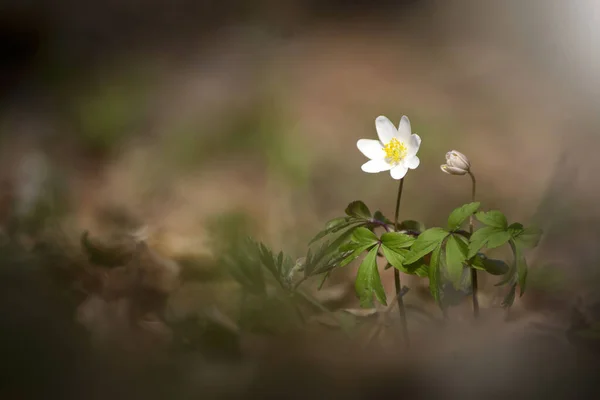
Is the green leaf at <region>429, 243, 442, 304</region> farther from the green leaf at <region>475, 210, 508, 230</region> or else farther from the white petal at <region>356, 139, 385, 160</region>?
the white petal at <region>356, 139, 385, 160</region>

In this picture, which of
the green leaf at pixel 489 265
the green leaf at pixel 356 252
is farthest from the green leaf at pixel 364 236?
the green leaf at pixel 489 265

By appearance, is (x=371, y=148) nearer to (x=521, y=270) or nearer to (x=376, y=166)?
(x=376, y=166)

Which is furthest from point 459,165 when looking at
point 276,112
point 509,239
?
point 276,112

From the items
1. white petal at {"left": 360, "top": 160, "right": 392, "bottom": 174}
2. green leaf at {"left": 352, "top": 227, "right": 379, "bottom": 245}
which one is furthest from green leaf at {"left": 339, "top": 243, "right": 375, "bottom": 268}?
white petal at {"left": 360, "top": 160, "right": 392, "bottom": 174}

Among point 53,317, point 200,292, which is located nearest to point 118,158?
point 200,292

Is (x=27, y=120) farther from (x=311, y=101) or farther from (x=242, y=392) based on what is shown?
(x=242, y=392)

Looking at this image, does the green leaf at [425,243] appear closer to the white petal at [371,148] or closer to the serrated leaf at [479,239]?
the serrated leaf at [479,239]
